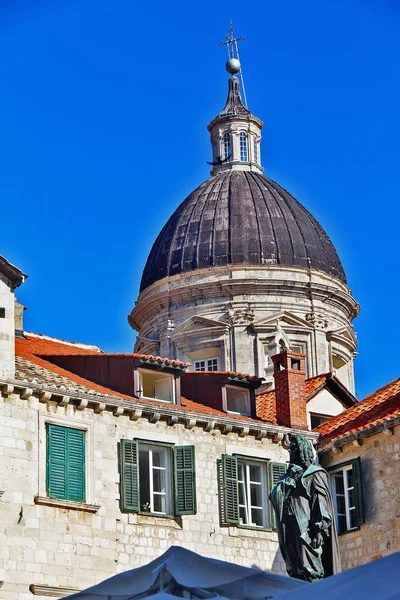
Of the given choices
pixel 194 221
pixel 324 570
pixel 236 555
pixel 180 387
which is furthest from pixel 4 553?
pixel 194 221

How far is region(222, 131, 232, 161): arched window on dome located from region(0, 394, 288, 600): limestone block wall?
29578mm

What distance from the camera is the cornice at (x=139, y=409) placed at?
3088cm

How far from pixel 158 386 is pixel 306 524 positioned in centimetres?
1720

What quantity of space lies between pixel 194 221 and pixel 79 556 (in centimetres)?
2983

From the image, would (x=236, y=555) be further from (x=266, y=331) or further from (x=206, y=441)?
(x=266, y=331)

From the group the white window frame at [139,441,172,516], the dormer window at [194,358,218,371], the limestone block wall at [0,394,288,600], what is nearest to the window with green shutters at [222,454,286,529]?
the limestone block wall at [0,394,288,600]

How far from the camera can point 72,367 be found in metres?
35.2

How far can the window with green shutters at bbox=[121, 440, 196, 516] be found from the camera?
105 ft

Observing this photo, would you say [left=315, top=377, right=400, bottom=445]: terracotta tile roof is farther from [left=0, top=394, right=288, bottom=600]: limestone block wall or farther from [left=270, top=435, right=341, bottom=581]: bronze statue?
[left=270, top=435, right=341, bottom=581]: bronze statue

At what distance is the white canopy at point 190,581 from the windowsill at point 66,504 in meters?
12.6

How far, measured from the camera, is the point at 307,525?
61.3ft

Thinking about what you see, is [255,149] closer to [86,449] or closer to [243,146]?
[243,146]

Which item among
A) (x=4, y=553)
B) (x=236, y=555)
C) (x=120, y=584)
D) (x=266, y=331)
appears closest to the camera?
(x=120, y=584)

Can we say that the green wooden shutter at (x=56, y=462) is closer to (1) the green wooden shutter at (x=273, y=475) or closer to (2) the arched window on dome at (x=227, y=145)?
(1) the green wooden shutter at (x=273, y=475)
